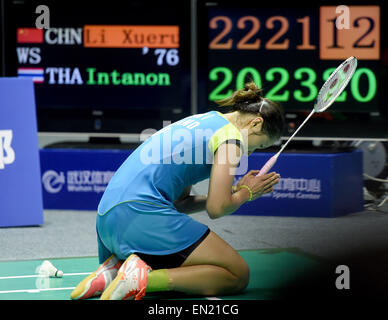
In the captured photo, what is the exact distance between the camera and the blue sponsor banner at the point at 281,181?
5.96m

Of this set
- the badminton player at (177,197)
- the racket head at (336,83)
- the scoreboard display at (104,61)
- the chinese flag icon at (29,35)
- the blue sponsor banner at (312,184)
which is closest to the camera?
the badminton player at (177,197)

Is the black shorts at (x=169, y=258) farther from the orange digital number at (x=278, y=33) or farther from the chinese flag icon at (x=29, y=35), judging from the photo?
the chinese flag icon at (x=29, y=35)

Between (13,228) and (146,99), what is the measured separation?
5.73 ft

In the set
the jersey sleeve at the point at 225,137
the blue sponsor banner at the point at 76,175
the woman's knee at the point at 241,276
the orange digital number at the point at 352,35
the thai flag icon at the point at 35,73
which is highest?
the orange digital number at the point at 352,35

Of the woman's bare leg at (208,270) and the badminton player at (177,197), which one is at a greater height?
the badminton player at (177,197)

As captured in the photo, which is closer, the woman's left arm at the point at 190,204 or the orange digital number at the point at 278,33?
the woman's left arm at the point at 190,204

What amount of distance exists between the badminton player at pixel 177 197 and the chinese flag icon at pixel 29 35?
3.46 meters

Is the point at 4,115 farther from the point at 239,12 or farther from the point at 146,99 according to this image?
the point at 239,12

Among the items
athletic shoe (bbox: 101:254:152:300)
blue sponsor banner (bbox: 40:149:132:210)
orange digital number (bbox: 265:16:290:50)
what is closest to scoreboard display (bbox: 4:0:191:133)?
blue sponsor banner (bbox: 40:149:132:210)

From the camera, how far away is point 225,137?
3.44 meters

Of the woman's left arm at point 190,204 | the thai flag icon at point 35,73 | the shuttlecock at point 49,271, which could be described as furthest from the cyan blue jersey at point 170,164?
the thai flag icon at point 35,73

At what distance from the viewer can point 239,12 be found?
651 cm

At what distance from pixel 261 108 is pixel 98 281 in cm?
114

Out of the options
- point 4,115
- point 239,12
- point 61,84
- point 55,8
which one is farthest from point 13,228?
point 239,12
